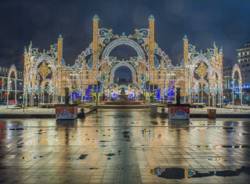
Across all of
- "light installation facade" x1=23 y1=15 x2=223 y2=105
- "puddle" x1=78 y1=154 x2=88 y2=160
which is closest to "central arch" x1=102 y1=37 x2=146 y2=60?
"light installation facade" x1=23 y1=15 x2=223 y2=105

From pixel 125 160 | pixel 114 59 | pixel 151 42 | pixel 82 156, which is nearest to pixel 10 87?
pixel 114 59

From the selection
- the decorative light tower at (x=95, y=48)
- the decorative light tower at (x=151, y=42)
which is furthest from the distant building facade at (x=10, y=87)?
the decorative light tower at (x=151, y=42)

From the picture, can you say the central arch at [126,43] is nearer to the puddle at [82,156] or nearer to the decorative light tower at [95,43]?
the decorative light tower at [95,43]

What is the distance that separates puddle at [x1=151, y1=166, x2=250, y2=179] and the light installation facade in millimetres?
49750

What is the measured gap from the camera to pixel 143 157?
13.4 metres

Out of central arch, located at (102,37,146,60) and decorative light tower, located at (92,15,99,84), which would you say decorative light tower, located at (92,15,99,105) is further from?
central arch, located at (102,37,146,60)

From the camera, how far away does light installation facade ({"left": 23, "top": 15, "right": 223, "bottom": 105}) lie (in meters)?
60.5

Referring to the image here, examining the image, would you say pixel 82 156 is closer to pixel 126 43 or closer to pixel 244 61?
pixel 126 43

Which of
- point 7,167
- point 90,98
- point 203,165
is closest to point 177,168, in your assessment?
point 203,165

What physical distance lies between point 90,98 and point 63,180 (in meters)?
82.5

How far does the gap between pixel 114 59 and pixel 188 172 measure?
7663 cm

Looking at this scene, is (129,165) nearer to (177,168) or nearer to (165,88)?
(177,168)

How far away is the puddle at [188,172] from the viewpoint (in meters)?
10.3

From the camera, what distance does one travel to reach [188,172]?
10742mm
